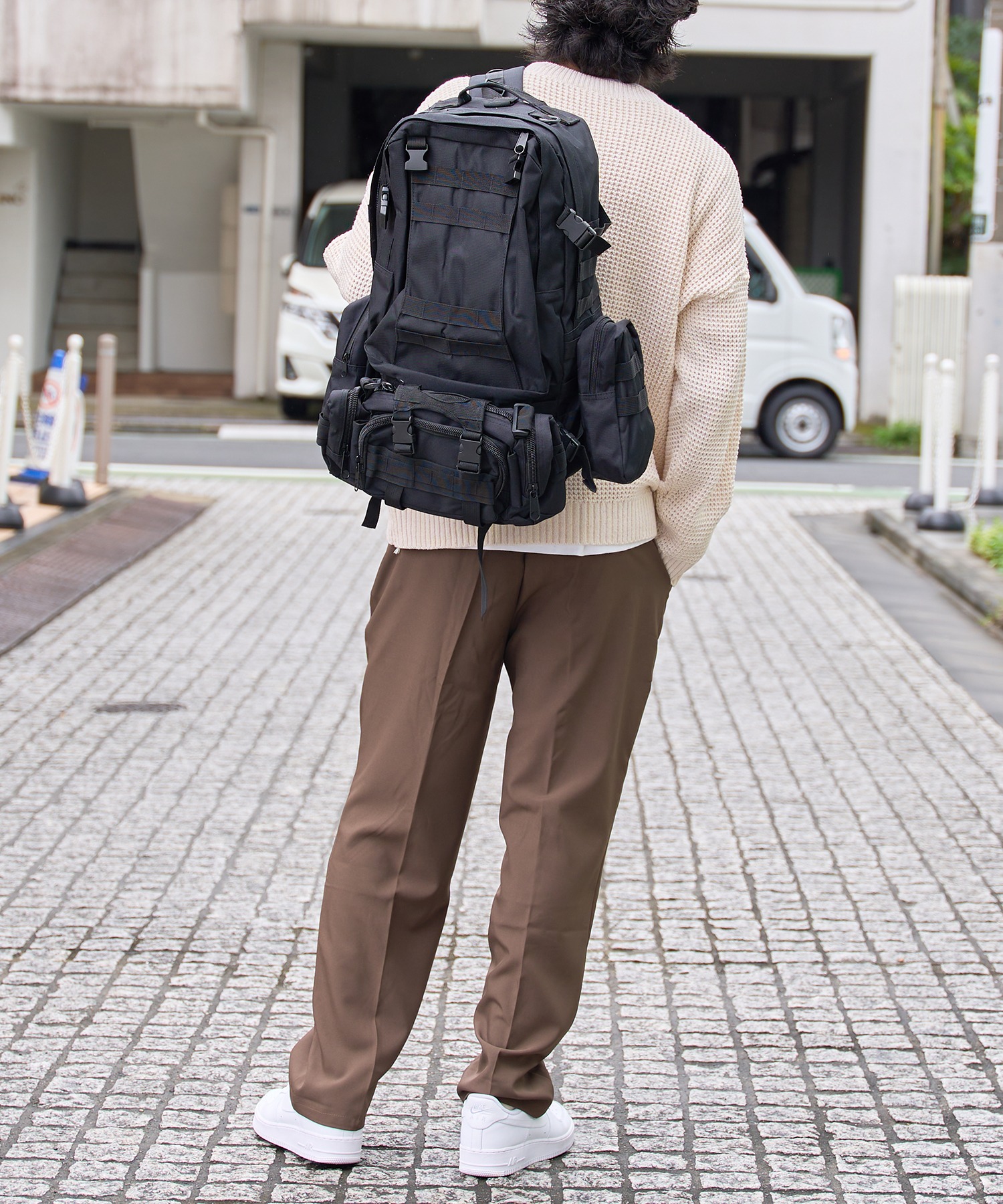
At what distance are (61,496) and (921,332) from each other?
38.4 feet

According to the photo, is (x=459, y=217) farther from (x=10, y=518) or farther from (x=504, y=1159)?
(x=10, y=518)

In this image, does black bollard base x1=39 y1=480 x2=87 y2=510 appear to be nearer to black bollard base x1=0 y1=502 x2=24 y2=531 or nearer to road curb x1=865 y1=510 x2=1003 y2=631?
black bollard base x1=0 y1=502 x2=24 y2=531

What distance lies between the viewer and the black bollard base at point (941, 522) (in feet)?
35.0

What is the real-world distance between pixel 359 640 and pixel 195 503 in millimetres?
4383

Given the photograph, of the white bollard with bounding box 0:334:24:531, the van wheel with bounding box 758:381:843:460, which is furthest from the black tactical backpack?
the van wheel with bounding box 758:381:843:460

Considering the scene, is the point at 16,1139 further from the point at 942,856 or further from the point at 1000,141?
the point at 1000,141

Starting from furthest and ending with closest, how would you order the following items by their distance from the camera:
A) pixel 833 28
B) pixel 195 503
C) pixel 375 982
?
pixel 833 28 < pixel 195 503 < pixel 375 982

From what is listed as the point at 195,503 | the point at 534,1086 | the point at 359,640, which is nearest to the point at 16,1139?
the point at 534,1086

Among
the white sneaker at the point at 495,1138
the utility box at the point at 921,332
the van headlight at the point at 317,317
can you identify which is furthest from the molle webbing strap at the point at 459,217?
the utility box at the point at 921,332

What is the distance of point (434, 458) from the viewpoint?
2.58 m

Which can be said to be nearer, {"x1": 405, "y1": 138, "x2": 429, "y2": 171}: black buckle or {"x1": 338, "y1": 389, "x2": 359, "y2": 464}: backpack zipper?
{"x1": 405, "y1": 138, "x2": 429, "y2": 171}: black buckle

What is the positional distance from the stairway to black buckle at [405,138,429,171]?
19657mm

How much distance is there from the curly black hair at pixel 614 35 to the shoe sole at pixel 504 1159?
1871mm

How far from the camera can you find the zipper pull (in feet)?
8.08
